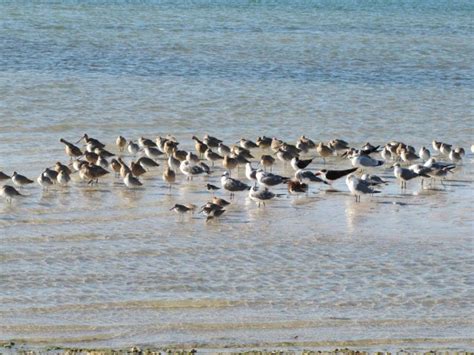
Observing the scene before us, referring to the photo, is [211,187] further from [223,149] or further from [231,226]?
[223,149]

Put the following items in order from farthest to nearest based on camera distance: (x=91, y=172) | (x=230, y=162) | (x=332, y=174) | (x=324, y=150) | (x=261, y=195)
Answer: (x=324, y=150) < (x=230, y=162) < (x=332, y=174) < (x=91, y=172) < (x=261, y=195)

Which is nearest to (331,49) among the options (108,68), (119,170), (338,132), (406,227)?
(108,68)

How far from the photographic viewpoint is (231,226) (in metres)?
12.9

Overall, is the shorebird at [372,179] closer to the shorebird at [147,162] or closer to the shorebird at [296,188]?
the shorebird at [296,188]

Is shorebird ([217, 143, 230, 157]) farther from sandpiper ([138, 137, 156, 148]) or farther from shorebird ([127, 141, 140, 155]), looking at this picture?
shorebird ([127, 141, 140, 155])

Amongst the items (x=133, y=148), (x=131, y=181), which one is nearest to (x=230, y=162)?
(x=131, y=181)

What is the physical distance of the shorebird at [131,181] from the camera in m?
14.7

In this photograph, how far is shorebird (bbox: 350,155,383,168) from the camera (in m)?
16.2

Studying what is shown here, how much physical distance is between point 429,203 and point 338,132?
17.8 ft

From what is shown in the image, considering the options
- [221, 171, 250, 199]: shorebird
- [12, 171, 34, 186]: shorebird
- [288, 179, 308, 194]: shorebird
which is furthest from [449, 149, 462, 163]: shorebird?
[12, 171, 34, 186]: shorebird

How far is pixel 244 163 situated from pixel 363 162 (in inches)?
67.1

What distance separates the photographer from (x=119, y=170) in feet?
51.2

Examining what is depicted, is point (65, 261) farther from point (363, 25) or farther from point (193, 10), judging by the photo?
point (193, 10)

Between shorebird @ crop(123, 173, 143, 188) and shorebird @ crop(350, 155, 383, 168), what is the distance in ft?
10.7
